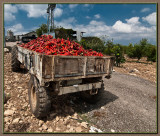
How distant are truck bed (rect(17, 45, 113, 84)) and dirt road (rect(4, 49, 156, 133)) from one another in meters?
1.30

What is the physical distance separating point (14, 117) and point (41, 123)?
0.82m

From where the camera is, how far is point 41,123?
3.13m

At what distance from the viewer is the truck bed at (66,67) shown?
2578 millimetres

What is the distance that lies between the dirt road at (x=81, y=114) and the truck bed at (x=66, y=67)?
130 centimetres

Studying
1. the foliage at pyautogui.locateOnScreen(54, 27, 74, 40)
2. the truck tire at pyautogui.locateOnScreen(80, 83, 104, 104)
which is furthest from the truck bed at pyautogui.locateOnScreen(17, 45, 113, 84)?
the foliage at pyautogui.locateOnScreen(54, 27, 74, 40)

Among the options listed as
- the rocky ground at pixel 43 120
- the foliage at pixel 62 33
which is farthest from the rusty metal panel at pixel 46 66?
the foliage at pixel 62 33

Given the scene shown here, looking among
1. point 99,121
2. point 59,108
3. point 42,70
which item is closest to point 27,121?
point 59,108

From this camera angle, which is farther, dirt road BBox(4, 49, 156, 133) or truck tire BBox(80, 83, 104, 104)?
truck tire BBox(80, 83, 104, 104)

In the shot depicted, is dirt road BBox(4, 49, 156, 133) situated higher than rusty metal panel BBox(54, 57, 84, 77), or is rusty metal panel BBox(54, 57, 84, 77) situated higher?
rusty metal panel BBox(54, 57, 84, 77)

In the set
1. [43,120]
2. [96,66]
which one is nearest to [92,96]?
[96,66]

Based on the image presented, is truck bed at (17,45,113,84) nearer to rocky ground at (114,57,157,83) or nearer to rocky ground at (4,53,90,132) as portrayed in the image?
rocky ground at (4,53,90,132)

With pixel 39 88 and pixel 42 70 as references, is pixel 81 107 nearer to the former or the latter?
pixel 39 88

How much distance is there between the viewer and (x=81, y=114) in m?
3.72

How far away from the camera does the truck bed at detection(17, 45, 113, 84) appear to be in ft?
8.46
